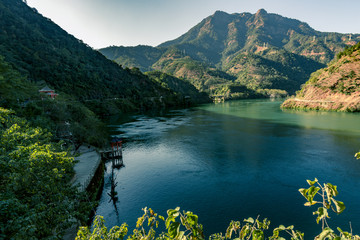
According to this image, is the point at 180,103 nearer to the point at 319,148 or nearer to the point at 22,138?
the point at 319,148

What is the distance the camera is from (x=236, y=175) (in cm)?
3866

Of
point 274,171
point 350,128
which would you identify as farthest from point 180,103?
point 274,171

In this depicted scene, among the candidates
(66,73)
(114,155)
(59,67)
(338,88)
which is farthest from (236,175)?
(59,67)

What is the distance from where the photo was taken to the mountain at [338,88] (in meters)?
108

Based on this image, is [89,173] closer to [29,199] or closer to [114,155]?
[114,155]

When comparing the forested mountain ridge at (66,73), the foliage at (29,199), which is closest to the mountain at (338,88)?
the forested mountain ridge at (66,73)

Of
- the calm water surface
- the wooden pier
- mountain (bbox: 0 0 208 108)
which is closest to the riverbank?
the calm water surface

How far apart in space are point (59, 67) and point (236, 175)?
149 m

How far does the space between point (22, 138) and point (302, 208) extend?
3368 centimetres

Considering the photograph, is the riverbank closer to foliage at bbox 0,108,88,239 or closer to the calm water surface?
the calm water surface

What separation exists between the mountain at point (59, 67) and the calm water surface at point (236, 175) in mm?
84678

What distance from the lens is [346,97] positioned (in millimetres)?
109875

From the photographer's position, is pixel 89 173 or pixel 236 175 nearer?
pixel 89 173

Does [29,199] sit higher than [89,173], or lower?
higher
